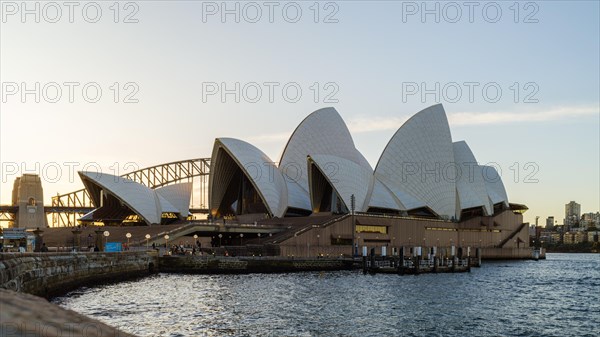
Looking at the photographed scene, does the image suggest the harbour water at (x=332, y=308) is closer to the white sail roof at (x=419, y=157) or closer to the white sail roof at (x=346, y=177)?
the white sail roof at (x=346, y=177)

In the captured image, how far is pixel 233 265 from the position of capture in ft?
194

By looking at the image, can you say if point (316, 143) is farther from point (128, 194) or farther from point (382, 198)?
point (128, 194)

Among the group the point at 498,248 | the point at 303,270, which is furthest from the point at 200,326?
the point at 498,248

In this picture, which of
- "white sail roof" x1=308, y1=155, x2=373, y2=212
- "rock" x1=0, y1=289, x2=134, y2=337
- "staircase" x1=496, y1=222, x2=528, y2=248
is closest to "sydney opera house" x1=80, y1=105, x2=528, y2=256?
"white sail roof" x1=308, y1=155, x2=373, y2=212

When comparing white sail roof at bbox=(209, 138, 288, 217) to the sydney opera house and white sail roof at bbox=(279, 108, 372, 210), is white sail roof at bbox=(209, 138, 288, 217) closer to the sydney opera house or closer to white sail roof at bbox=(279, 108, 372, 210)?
the sydney opera house

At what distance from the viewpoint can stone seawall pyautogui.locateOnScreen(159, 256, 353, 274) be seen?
5762 centimetres

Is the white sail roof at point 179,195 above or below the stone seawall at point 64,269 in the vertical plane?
above

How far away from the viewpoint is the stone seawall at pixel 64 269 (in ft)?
73.2

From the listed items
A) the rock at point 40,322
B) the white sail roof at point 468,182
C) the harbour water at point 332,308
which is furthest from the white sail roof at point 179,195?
the rock at point 40,322

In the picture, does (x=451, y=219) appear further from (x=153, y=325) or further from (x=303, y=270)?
(x=153, y=325)

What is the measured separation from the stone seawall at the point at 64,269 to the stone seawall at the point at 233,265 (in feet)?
5.58

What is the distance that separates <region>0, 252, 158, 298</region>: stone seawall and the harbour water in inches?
48.5

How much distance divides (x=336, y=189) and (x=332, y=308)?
5476 centimetres

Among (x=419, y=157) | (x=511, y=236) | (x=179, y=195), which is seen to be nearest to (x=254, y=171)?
(x=419, y=157)
